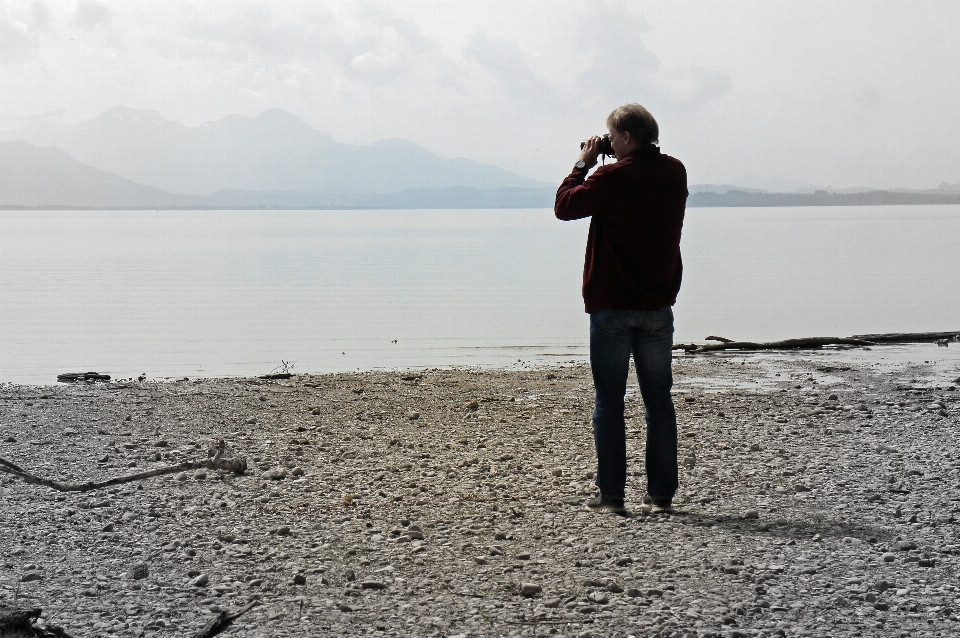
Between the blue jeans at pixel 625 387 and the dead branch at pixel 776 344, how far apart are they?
1229 centimetres

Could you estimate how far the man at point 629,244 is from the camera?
5.88 m

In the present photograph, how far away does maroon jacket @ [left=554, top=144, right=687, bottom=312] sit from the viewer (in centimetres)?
587

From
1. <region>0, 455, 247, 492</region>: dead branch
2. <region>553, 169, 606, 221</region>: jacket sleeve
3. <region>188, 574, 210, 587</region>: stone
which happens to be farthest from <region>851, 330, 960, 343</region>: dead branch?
<region>188, 574, 210, 587</region>: stone

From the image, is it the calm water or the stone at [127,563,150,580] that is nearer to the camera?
the stone at [127,563,150,580]

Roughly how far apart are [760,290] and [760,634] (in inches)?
1377

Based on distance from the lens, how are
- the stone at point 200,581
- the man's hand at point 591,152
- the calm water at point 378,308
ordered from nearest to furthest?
1. the stone at point 200,581
2. the man's hand at point 591,152
3. the calm water at point 378,308

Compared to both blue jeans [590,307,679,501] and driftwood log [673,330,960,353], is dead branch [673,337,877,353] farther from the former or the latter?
blue jeans [590,307,679,501]

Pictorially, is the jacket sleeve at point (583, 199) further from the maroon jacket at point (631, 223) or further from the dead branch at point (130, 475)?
the dead branch at point (130, 475)

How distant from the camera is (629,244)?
19.4 feet

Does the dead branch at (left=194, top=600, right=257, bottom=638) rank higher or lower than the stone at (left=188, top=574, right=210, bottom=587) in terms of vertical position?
lower

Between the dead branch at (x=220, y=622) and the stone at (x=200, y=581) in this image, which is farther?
the stone at (x=200, y=581)

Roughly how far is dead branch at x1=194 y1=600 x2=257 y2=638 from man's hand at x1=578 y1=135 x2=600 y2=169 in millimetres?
3225

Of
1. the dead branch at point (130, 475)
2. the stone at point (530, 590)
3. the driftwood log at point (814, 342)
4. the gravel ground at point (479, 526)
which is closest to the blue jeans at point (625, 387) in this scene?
the gravel ground at point (479, 526)

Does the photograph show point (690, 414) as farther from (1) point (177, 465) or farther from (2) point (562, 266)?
(2) point (562, 266)
